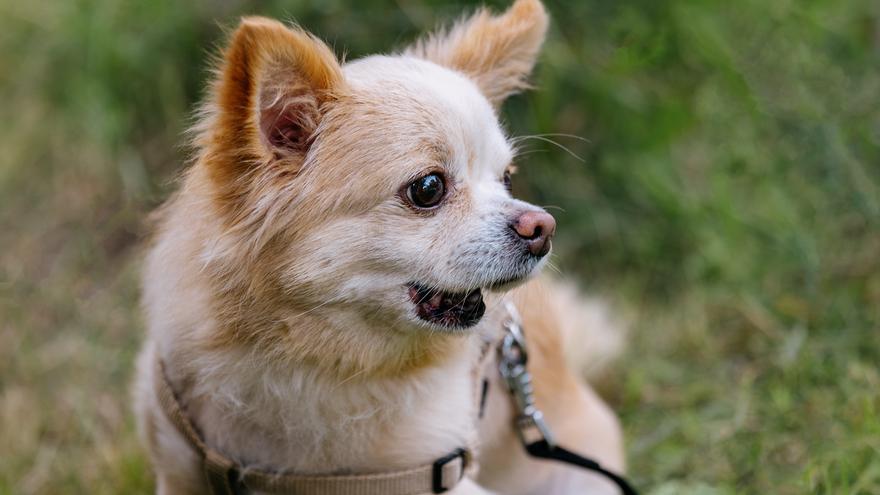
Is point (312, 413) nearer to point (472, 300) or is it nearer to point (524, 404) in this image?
point (472, 300)

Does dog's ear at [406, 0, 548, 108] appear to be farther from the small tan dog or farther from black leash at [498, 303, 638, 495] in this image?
black leash at [498, 303, 638, 495]

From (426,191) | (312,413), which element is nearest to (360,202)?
(426,191)

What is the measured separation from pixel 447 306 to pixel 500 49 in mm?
804

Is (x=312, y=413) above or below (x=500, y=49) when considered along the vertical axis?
below

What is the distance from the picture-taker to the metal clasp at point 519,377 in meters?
2.65

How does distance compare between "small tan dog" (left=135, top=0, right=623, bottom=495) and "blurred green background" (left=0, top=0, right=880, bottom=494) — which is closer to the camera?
"small tan dog" (left=135, top=0, right=623, bottom=495)

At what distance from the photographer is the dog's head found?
2096 mm

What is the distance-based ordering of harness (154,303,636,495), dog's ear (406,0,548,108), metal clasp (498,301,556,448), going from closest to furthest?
harness (154,303,636,495) → dog's ear (406,0,548,108) → metal clasp (498,301,556,448)

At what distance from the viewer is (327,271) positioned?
209 cm

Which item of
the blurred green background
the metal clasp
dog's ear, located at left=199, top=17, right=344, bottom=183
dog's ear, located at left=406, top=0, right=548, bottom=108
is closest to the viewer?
dog's ear, located at left=199, top=17, right=344, bottom=183

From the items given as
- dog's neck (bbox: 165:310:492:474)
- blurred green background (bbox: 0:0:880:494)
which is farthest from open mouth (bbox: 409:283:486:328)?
blurred green background (bbox: 0:0:880:494)

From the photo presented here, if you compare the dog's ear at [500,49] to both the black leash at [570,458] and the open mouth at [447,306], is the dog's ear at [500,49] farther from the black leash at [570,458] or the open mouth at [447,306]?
the black leash at [570,458]

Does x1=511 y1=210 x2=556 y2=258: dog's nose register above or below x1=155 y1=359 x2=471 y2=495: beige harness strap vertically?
above

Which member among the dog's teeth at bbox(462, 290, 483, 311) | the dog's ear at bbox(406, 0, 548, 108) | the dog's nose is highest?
the dog's ear at bbox(406, 0, 548, 108)
